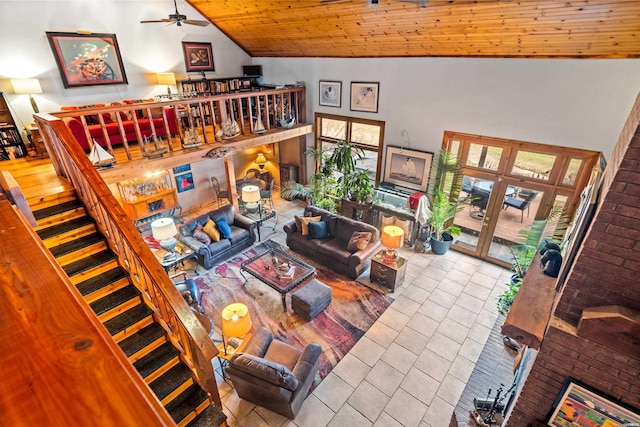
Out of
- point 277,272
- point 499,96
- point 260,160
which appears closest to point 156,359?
point 277,272

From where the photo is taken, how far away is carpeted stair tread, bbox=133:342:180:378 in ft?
9.20

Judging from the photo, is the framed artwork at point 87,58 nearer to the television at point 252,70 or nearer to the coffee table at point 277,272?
the television at point 252,70

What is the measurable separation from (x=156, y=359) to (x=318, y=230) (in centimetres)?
432

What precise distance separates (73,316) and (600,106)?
265 inches

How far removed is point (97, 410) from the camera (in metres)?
0.56

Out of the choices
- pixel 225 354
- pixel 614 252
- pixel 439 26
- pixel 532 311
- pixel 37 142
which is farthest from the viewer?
pixel 37 142

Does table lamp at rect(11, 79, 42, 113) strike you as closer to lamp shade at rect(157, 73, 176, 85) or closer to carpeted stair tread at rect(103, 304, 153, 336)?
lamp shade at rect(157, 73, 176, 85)

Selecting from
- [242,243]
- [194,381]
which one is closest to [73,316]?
[194,381]

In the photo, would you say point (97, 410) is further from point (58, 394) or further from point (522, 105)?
point (522, 105)

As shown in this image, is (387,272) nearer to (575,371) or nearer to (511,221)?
(511,221)

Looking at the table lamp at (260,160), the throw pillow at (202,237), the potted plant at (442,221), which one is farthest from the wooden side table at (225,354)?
the table lamp at (260,160)

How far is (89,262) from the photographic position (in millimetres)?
3199

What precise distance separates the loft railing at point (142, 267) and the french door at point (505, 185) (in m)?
5.73

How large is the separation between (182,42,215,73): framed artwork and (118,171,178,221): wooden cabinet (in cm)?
289
